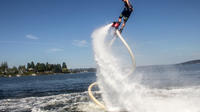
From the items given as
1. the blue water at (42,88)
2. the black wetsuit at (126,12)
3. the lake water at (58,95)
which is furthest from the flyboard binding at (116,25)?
the blue water at (42,88)

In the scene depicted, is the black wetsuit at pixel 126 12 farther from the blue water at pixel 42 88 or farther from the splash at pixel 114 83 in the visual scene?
the blue water at pixel 42 88

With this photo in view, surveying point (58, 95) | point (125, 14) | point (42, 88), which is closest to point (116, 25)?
point (125, 14)

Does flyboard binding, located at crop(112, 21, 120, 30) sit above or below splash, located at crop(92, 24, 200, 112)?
above

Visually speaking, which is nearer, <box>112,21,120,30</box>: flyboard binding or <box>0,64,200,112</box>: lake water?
<box>112,21,120,30</box>: flyboard binding

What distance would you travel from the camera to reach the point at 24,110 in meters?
18.9

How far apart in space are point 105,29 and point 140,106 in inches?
237

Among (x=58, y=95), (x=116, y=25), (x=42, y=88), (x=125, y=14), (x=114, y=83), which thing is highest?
(x=125, y=14)

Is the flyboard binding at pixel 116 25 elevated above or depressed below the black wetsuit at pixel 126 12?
below

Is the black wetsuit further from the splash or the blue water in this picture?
the blue water

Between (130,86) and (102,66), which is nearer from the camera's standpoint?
(130,86)

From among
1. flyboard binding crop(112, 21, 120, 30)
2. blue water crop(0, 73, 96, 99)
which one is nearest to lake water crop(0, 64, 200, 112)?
blue water crop(0, 73, 96, 99)

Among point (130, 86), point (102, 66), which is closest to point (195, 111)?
point (130, 86)

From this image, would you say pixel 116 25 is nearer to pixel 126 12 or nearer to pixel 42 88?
pixel 126 12

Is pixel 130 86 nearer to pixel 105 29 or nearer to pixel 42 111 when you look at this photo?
pixel 105 29
